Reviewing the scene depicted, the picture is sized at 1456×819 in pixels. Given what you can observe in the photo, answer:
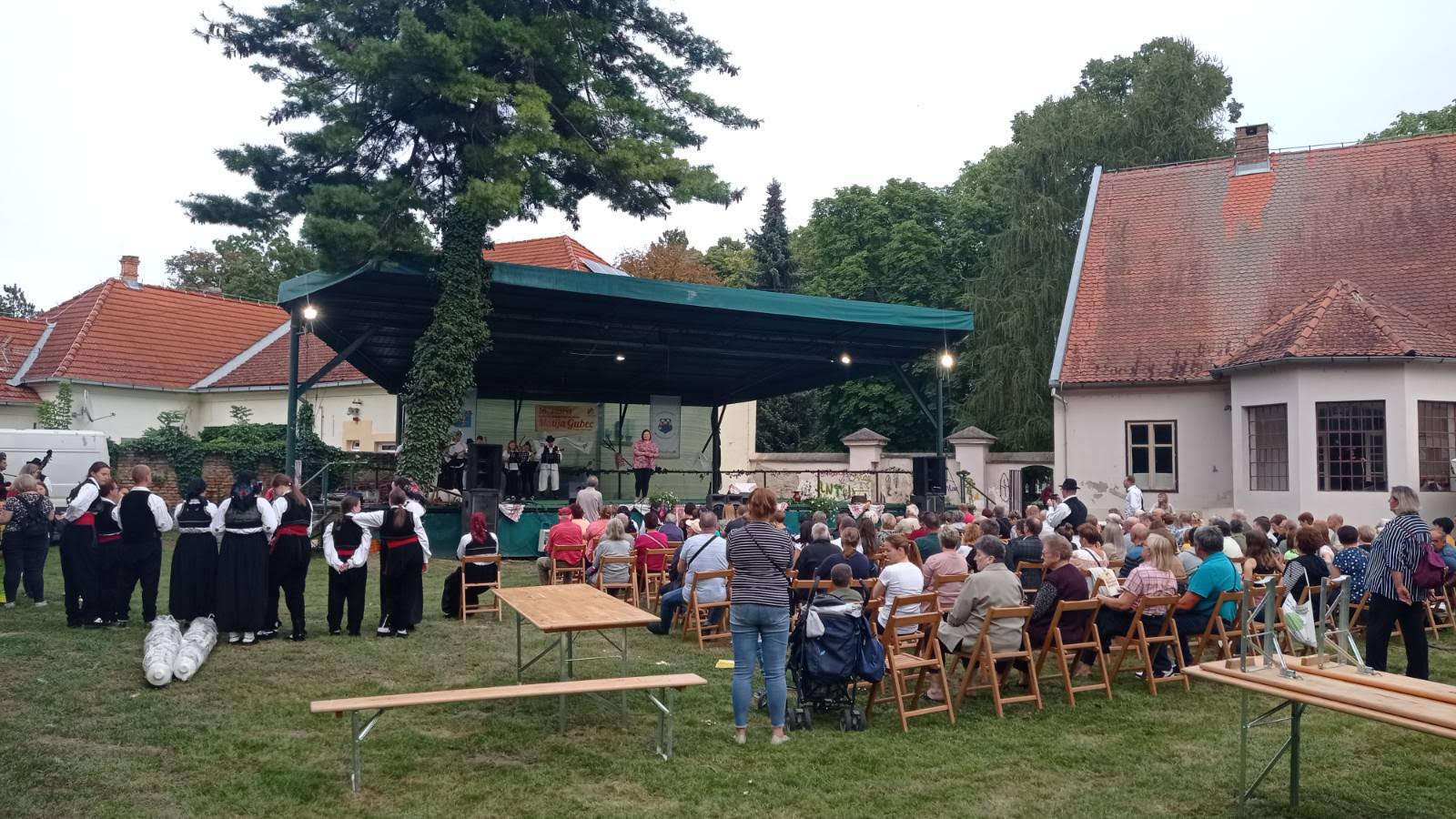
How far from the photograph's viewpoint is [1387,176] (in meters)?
19.6

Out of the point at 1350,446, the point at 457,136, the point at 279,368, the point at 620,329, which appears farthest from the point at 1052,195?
the point at 279,368

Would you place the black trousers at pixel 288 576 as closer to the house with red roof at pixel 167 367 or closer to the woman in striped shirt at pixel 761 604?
the woman in striped shirt at pixel 761 604

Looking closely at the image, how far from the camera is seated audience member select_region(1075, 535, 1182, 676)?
7.21 metres

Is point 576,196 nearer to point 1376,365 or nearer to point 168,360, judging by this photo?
point 1376,365

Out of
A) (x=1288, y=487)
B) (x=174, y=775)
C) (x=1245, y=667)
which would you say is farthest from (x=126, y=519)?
(x=1288, y=487)

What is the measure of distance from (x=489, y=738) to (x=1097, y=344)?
16.3m

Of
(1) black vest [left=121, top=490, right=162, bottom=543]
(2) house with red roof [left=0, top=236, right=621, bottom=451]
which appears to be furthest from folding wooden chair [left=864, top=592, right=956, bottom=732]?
(2) house with red roof [left=0, top=236, right=621, bottom=451]

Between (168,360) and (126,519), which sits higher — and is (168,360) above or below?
above

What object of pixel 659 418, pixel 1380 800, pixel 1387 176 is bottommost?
pixel 1380 800

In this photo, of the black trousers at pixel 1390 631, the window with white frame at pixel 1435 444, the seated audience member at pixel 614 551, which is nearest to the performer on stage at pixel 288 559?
the seated audience member at pixel 614 551

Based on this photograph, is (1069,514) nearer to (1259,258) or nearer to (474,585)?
(474,585)

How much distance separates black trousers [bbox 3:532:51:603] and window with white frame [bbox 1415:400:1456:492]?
58.2ft

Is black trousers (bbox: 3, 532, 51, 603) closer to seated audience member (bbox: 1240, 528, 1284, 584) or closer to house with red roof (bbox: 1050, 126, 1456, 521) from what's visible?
seated audience member (bbox: 1240, 528, 1284, 584)

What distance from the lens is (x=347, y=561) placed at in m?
8.82
